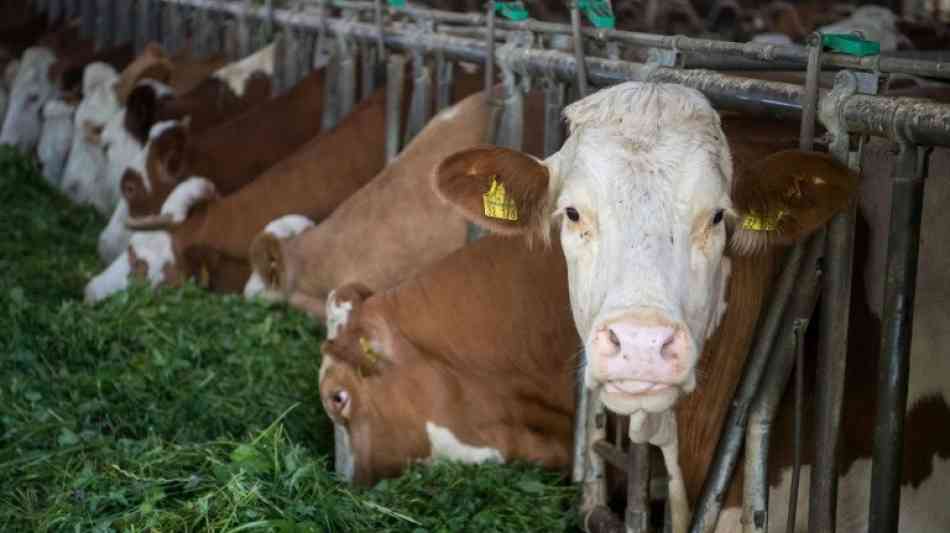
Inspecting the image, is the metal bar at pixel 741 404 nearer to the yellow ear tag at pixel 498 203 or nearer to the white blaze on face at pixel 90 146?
the yellow ear tag at pixel 498 203

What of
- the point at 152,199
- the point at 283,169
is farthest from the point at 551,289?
the point at 152,199

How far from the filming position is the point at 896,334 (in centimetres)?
329

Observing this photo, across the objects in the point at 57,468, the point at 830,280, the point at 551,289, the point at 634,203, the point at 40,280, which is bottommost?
the point at 40,280

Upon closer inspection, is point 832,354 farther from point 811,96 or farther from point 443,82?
point 443,82

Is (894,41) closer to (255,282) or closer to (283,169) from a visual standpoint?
(283,169)

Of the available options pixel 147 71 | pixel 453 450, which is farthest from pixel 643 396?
pixel 147 71

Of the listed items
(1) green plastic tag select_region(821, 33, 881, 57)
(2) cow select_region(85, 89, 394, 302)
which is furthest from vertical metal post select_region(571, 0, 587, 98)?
(2) cow select_region(85, 89, 394, 302)

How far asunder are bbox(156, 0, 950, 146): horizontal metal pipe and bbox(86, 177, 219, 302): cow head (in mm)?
1829

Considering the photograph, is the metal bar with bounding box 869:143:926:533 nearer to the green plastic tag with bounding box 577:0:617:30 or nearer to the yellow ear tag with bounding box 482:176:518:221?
the yellow ear tag with bounding box 482:176:518:221

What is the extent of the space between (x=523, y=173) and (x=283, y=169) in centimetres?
408

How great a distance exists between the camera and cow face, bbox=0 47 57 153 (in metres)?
12.8

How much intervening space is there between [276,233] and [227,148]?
1.83 meters

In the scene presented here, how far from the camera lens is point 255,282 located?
22.6 feet

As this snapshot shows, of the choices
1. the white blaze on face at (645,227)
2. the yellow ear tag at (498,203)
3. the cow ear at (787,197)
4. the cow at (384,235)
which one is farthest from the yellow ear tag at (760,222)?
the cow at (384,235)
